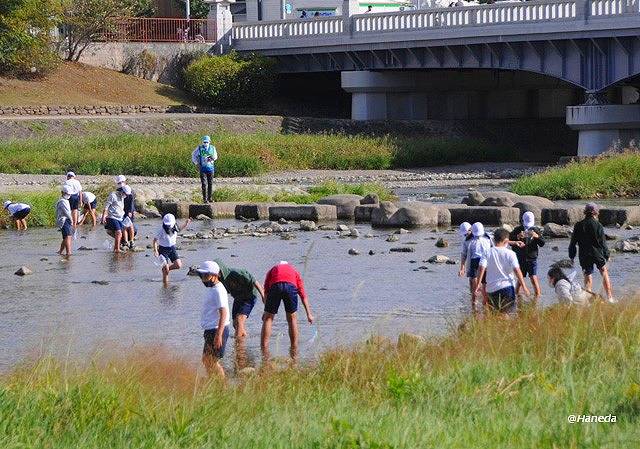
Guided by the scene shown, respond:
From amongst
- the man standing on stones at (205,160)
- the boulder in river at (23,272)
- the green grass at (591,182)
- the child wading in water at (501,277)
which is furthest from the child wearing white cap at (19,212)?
the child wading in water at (501,277)

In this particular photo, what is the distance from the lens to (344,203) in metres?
35.3

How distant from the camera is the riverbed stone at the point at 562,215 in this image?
31453 mm

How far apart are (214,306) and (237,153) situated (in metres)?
33.8

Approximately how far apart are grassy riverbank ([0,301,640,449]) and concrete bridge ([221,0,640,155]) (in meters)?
35.5

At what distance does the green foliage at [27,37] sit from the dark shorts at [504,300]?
42.0 meters

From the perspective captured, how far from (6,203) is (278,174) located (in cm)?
1687

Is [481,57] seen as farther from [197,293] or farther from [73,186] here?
[197,293]

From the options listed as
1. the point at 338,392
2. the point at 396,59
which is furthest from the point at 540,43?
the point at 338,392

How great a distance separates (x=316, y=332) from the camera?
1778 centimetres

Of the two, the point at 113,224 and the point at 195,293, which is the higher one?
the point at 113,224

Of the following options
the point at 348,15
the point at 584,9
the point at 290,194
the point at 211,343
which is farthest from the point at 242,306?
the point at 348,15

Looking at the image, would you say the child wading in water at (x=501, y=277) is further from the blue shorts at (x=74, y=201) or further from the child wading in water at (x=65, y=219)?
the blue shorts at (x=74, y=201)

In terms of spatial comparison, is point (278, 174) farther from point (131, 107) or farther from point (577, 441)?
point (577, 441)

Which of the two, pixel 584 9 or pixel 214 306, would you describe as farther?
pixel 584 9
